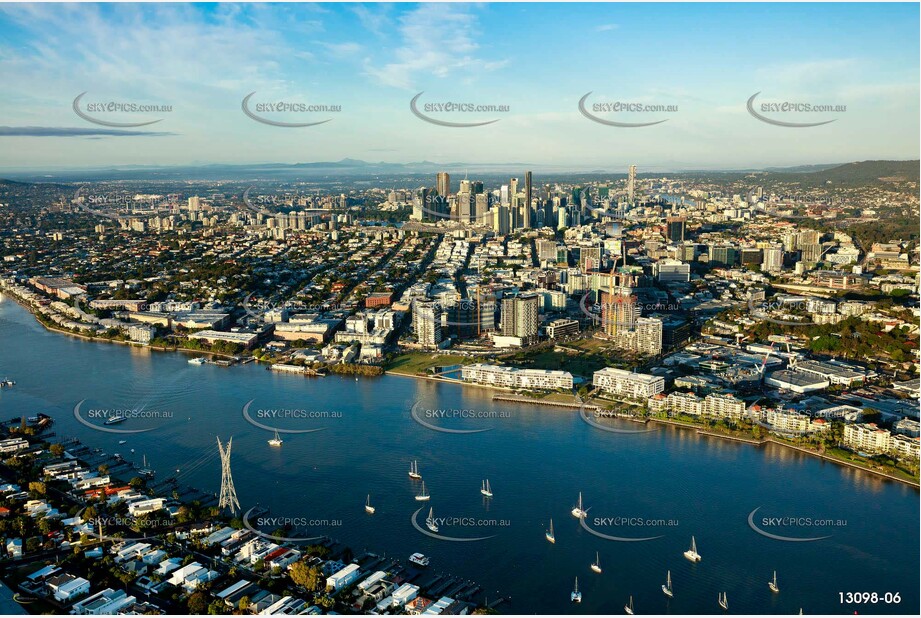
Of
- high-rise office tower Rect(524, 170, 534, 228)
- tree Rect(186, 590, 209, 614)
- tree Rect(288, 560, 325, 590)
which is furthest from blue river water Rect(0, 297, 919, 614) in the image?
high-rise office tower Rect(524, 170, 534, 228)

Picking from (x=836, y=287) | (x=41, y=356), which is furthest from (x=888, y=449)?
(x=41, y=356)

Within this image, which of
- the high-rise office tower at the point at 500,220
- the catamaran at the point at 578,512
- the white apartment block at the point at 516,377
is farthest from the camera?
the high-rise office tower at the point at 500,220

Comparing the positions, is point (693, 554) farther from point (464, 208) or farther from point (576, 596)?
point (464, 208)

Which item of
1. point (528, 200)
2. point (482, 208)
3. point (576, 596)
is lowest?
point (576, 596)

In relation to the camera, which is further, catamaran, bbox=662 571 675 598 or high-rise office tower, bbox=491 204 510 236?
high-rise office tower, bbox=491 204 510 236

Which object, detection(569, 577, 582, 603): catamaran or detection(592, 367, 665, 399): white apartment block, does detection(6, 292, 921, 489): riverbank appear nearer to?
detection(592, 367, 665, 399): white apartment block

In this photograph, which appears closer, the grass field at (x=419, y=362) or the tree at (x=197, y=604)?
the tree at (x=197, y=604)

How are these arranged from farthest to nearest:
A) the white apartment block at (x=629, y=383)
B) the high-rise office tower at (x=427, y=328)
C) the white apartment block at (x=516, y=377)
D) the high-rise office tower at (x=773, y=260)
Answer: the high-rise office tower at (x=773, y=260), the high-rise office tower at (x=427, y=328), the white apartment block at (x=516, y=377), the white apartment block at (x=629, y=383)

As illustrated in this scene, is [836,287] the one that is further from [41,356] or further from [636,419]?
[41,356]

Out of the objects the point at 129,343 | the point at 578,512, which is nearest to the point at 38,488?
the point at 578,512

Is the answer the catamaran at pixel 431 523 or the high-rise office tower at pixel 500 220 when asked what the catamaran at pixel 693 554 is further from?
the high-rise office tower at pixel 500 220

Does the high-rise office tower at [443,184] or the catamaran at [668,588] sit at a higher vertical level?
the high-rise office tower at [443,184]

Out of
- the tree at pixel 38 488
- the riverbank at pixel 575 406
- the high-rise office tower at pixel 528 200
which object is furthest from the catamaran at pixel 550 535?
the high-rise office tower at pixel 528 200
